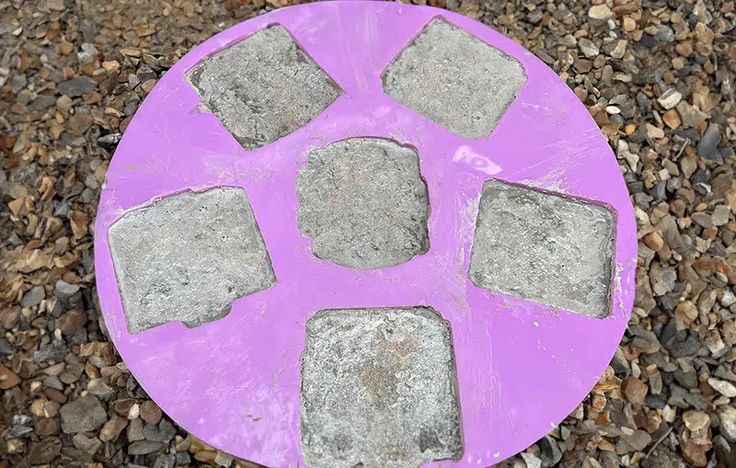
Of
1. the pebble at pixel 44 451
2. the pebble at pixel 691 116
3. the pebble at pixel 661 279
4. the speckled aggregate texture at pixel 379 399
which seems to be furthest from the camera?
the pebble at pixel 691 116

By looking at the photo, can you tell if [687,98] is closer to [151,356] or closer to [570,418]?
[570,418]

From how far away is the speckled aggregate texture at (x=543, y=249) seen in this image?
1.29 m

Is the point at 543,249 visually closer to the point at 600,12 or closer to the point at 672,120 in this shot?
the point at 672,120

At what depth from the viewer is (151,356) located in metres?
1.25

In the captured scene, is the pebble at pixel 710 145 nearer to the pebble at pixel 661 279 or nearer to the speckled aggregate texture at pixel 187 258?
the pebble at pixel 661 279

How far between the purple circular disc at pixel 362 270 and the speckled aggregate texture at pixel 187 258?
2 centimetres

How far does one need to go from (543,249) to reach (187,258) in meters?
0.73

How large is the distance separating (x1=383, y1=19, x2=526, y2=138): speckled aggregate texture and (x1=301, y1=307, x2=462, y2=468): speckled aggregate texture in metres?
0.47

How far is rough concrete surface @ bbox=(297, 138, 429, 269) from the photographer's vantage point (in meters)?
1.31

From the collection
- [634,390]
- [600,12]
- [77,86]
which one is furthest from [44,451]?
[600,12]

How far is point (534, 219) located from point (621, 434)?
518 millimetres

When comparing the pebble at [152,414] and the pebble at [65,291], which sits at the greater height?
the pebble at [65,291]

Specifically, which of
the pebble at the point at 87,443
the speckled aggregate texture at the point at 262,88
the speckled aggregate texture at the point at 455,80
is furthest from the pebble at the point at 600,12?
the pebble at the point at 87,443

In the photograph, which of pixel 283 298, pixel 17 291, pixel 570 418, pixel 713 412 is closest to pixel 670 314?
pixel 713 412
